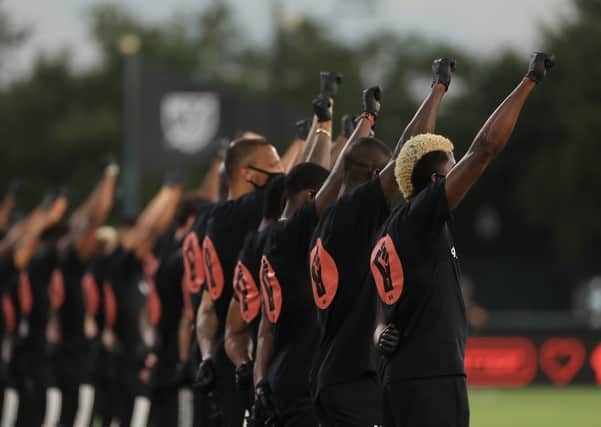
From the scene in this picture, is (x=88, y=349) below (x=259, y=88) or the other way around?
below

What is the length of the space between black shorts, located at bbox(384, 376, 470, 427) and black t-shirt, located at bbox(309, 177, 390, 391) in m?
0.67

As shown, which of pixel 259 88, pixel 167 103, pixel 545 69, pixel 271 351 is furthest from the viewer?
pixel 259 88

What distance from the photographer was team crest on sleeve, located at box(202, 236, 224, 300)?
447 inches

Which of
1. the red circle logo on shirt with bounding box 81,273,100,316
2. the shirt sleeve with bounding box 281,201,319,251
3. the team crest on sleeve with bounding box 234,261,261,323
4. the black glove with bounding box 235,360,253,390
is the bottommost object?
the black glove with bounding box 235,360,253,390

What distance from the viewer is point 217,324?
37.9ft

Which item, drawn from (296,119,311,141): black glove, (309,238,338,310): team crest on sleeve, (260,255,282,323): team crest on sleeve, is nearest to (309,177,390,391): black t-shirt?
(309,238,338,310): team crest on sleeve

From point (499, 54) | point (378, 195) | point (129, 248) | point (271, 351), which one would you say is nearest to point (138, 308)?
point (129, 248)

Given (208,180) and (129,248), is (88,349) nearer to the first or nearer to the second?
(129,248)

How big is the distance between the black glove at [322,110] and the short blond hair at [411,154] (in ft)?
6.77

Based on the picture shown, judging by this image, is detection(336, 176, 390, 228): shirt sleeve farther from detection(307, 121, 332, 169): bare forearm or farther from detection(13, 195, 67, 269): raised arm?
detection(13, 195, 67, 269): raised arm

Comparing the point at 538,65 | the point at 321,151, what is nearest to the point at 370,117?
the point at 321,151

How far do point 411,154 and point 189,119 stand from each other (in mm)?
24723

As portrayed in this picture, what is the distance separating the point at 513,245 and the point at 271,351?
184 feet

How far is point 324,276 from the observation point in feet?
29.6
